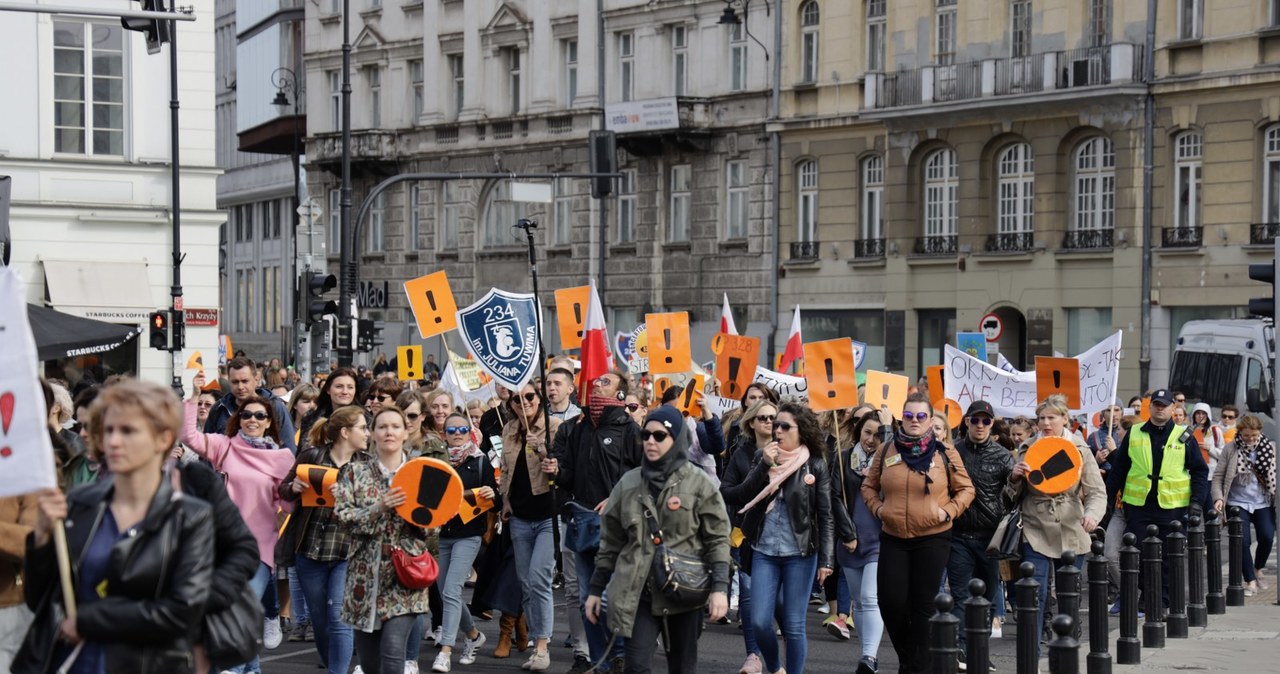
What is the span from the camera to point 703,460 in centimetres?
1612

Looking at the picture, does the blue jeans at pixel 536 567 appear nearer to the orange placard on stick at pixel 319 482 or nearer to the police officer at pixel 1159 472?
the orange placard on stick at pixel 319 482

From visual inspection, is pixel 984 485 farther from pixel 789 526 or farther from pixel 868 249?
pixel 868 249

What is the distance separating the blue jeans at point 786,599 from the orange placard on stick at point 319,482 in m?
2.46

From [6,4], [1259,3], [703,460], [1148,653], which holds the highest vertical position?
[1259,3]

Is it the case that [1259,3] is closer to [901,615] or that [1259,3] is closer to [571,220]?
[571,220]

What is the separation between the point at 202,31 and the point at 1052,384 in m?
20.7

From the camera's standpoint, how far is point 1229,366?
100ft

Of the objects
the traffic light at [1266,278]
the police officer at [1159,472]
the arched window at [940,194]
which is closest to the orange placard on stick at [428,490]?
the police officer at [1159,472]

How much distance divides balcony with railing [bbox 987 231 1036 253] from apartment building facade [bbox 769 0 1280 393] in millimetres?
45

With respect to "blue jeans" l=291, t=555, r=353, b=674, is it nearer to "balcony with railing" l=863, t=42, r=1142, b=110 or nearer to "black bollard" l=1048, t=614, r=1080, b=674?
"black bollard" l=1048, t=614, r=1080, b=674

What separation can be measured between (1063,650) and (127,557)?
557cm

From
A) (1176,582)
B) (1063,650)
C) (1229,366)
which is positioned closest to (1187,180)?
(1229,366)

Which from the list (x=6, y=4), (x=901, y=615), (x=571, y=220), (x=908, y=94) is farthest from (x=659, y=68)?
(x=901, y=615)

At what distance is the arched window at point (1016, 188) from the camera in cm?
4269
